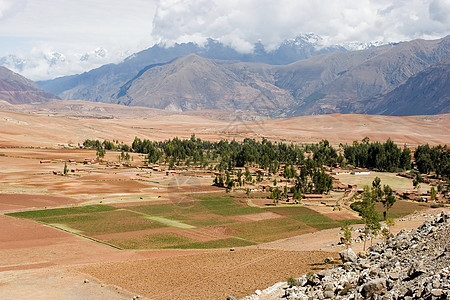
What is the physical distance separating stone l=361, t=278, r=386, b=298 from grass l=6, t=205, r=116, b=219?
4762cm

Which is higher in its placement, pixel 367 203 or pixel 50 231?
pixel 367 203

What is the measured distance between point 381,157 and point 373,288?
106 metres

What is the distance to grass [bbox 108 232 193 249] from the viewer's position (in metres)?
47.3

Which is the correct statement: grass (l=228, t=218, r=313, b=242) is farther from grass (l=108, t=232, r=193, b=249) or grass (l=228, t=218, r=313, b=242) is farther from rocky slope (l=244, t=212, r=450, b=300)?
rocky slope (l=244, t=212, r=450, b=300)

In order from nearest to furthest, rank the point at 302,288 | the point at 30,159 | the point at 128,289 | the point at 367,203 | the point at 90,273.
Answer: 1. the point at 302,288
2. the point at 128,289
3. the point at 90,273
4. the point at 367,203
5. the point at 30,159

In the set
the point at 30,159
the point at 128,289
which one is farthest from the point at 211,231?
the point at 30,159

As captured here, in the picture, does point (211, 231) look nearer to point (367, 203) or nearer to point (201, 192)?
point (367, 203)

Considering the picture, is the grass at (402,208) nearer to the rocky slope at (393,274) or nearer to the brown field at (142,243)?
the brown field at (142,243)

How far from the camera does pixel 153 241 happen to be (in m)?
49.2

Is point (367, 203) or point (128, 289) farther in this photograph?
point (367, 203)

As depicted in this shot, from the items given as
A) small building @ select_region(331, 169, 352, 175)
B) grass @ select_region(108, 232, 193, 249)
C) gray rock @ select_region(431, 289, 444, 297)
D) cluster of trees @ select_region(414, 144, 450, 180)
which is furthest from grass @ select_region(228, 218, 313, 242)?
cluster of trees @ select_region(414, 144, 450, 180)

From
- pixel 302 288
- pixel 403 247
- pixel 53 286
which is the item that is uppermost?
pixel 403 247

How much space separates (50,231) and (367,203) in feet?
112

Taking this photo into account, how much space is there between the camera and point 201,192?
3403 inches
